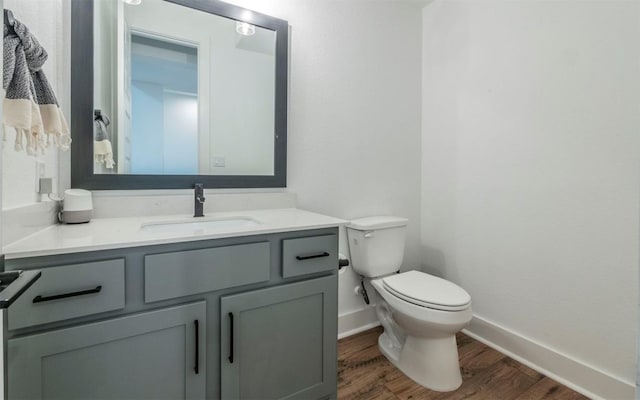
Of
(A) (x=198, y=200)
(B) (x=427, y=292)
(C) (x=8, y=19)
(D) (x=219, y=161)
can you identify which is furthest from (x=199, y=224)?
(B) (x=427, y=292)

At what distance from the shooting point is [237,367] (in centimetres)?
112

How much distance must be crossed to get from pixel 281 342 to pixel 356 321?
96 centimetres

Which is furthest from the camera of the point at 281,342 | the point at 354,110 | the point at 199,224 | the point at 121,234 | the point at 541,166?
the point at 354,110

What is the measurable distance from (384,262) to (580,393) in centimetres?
112

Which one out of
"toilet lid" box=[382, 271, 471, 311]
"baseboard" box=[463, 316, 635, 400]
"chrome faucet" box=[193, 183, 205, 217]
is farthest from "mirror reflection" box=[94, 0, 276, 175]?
"baseboard" box=[463, 316, 635, 400]

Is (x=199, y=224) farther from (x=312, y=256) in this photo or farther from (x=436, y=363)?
(x=436, y=363)

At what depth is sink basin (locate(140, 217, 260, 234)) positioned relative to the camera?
4.21 feet

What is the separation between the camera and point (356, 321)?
2061 mm

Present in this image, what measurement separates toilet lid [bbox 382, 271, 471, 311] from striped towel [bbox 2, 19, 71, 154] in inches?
61.7

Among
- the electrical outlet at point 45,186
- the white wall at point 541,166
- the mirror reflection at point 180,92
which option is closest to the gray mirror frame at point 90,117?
the mirror reflection at point 180,92

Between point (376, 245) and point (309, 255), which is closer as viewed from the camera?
point (309, 255)

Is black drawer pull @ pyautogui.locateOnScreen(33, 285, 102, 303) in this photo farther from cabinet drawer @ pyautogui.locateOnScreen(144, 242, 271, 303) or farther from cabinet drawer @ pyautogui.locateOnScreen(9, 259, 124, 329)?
cabinet drawer @ pyautogui.locateOnScreen(144, 242, 271, 303)

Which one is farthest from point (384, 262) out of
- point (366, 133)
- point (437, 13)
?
point (437, 13)

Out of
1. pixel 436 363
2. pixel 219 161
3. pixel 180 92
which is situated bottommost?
pixel 436 363
